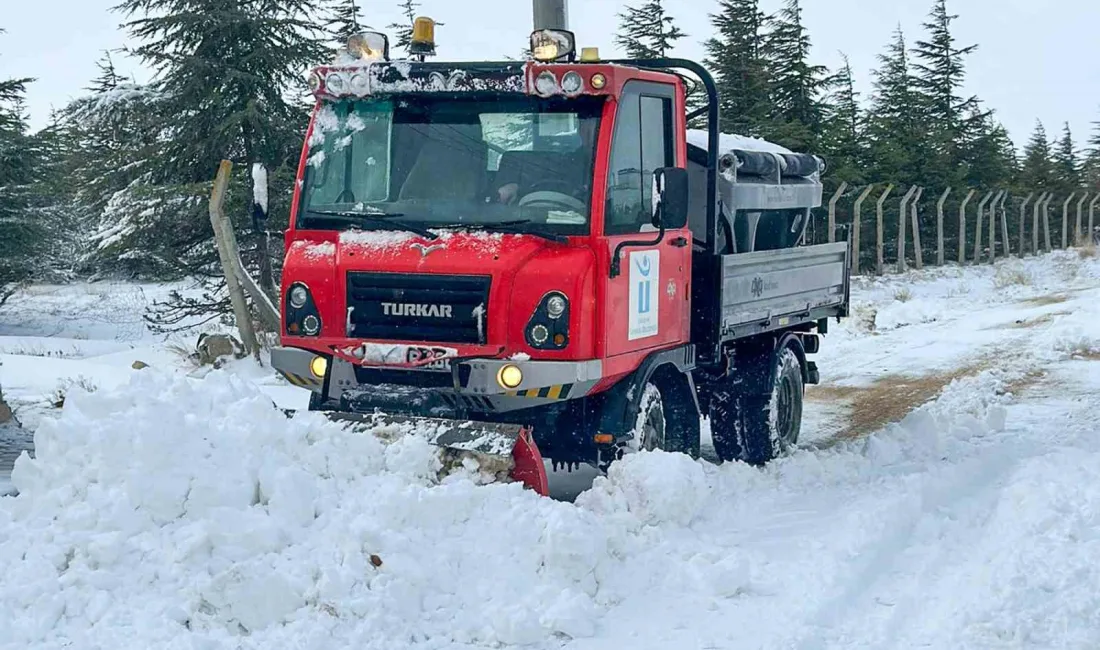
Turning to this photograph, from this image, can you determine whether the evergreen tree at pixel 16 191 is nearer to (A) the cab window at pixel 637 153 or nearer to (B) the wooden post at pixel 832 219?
(B) the wooden post at pixel 832 219

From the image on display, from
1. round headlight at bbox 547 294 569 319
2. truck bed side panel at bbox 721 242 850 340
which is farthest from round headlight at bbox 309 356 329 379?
truck bed side panel at bbox 721 242 850 340

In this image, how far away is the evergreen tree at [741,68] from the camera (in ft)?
98.1

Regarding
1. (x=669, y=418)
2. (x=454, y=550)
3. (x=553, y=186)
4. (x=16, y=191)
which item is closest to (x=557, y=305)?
(x=553, y=186)

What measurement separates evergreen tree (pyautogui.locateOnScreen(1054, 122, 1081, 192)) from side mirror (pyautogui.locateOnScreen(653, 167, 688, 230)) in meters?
57.2

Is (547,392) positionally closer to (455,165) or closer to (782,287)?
(455,165)

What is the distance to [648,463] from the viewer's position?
6227 mm

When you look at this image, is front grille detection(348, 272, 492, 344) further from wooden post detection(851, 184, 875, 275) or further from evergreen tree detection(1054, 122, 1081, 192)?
evergreen tree detection(1054, 122, 1081, 192)

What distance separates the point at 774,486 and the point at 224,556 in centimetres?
389

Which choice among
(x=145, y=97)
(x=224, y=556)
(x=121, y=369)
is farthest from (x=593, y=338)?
(x=145, y=97)

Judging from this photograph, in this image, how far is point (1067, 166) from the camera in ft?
214

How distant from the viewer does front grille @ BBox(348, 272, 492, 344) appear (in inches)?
250

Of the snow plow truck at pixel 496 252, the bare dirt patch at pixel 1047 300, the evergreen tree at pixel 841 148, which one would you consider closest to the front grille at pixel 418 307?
the snow plow truck at pixel 496 252

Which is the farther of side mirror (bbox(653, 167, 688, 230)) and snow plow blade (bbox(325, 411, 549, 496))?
side mirror (bbox(653, 167, 688, 230))

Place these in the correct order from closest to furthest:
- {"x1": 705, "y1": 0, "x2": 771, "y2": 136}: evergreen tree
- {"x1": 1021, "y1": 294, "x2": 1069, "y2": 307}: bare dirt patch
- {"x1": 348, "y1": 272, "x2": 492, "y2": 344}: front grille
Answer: {"x1": 348, "y1": 272, "x2": 492, "y2": 344}: front grille
{"x1": 1021, "y1": 294, "x2": 1069, "y2": 307}: bare dirt patch
{"x1": 705, "y1": 0, "x2": 771, "y2": 136}: evergreen tree
